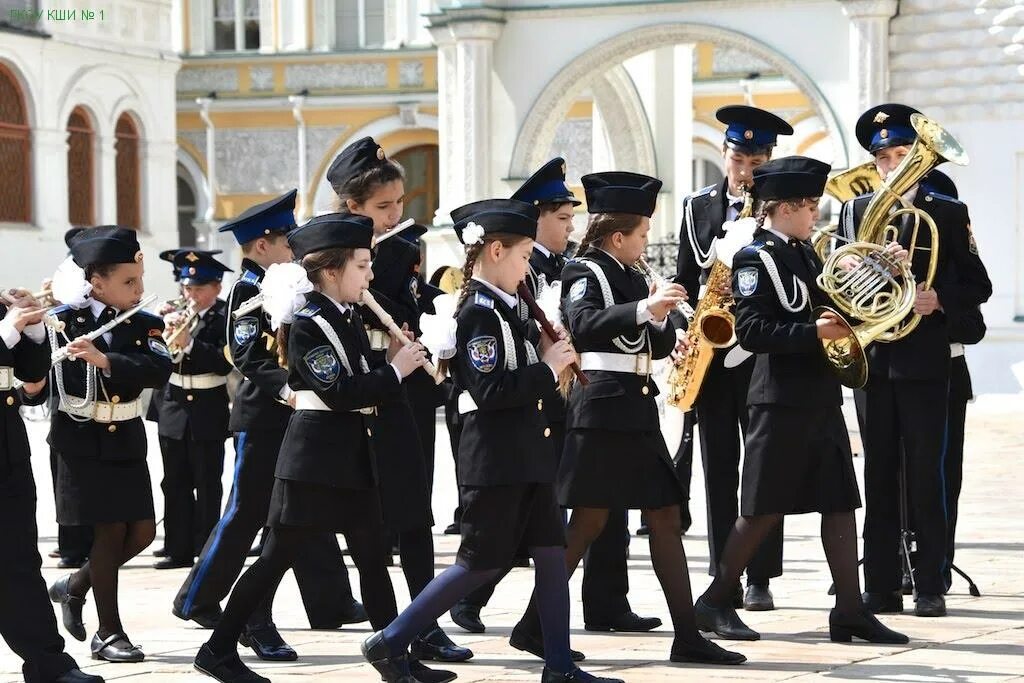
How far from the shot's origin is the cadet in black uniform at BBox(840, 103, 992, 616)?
8359 mm

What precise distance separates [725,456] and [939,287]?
3.57 ft

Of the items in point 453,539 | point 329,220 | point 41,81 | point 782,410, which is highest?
point 41,81

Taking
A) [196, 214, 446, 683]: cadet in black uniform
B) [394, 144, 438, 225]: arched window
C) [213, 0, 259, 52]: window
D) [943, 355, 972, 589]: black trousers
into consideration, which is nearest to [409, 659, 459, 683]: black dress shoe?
[196, 214, 446, 683]: cadet in black uniform

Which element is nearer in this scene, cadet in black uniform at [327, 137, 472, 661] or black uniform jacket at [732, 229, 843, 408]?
cadet in black uniform at [327, 137, 472, 661]

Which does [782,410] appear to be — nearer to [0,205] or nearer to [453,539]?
[453,539]

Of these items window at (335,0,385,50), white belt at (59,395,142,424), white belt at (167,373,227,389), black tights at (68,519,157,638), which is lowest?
black tights at (68,519,157,638)

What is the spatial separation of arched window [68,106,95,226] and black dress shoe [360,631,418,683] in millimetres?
22900

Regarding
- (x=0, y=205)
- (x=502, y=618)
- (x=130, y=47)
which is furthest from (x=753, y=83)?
(x=502, y=618)

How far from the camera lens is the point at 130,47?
2970cm

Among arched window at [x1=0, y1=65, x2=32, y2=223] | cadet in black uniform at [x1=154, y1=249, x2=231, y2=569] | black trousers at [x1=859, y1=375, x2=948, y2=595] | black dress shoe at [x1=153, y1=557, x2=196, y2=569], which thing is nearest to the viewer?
black trousers at [x1=859, y1=375, x2=948, y2=595]

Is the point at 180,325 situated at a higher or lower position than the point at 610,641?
higher

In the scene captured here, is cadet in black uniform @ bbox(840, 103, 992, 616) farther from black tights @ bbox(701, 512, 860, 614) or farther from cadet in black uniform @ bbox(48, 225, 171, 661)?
cadet in black uniform @ bbox(48, 225, 171, 661)

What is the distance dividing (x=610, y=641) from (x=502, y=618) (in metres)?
0.77

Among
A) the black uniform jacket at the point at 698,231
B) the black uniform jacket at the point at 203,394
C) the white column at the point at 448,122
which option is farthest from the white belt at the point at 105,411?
the white column at the point at 448,122
